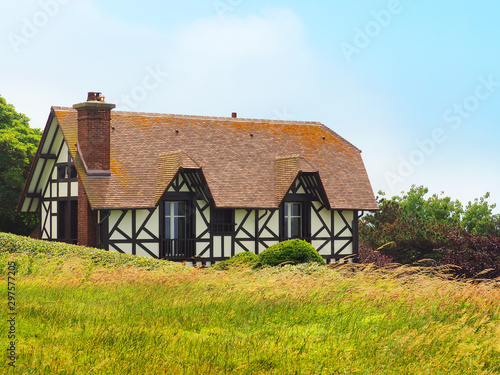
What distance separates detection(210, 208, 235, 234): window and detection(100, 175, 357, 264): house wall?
0.56 feet

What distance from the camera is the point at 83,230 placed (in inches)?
1019

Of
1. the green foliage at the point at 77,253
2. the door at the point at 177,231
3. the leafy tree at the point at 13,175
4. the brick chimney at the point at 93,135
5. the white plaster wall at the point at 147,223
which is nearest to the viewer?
the green foliage at the point at 77,253

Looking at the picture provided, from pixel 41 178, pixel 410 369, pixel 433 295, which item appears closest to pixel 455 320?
pixel 433 295

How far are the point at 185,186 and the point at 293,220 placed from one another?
518 centimetres

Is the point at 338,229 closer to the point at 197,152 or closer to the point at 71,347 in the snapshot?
the point at 197,152

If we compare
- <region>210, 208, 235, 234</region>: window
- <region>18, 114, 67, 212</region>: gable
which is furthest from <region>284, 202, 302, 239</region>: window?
<region>18, 114, 67, 212</region>: gable

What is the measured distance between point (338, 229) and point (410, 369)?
22279mm

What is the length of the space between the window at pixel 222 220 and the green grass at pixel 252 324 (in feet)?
43.3

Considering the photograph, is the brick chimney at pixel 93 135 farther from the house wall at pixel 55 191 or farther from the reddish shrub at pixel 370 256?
the reddish shrub at pixel 370 256

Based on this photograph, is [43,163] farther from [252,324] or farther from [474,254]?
[252,324]

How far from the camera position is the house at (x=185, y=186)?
26.2 meters

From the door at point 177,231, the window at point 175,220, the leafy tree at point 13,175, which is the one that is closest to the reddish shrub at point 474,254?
the door at point 177,231

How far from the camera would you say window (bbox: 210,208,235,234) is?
2763 centimetres

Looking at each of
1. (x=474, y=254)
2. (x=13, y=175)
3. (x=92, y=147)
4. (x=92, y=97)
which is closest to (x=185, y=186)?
(x=92, y=147)
